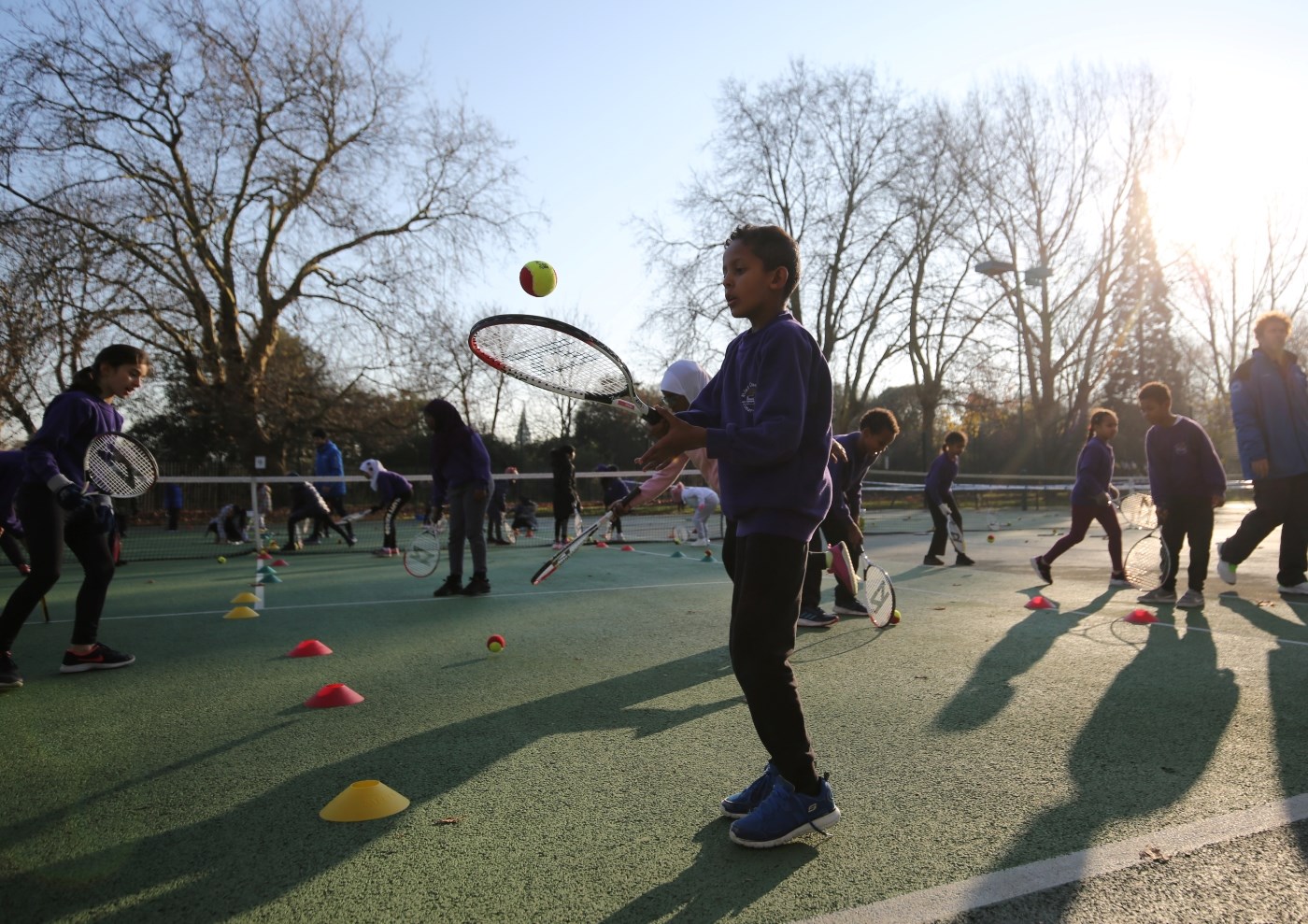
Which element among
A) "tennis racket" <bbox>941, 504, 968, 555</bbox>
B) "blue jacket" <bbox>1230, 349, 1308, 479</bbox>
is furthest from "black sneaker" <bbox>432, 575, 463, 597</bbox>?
"blue jacket" <bbox>1230, 349, 1308, 479</bbox>

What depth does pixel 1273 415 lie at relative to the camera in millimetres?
7520

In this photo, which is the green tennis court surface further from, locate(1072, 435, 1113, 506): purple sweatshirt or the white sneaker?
locate(1072, 435, 1113, 506): purple sweatshirt

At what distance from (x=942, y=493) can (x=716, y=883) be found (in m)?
10.2

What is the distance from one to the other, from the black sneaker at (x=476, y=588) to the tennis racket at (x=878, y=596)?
4.20 meters

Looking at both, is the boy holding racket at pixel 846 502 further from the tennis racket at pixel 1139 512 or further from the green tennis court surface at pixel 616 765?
the tennis racket at pixel 1139 512

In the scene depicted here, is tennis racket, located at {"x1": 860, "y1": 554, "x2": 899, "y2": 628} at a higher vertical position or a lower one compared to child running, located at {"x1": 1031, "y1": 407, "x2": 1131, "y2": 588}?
lower

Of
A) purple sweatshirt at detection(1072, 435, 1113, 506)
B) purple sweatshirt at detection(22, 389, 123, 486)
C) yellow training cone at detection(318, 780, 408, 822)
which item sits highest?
purple sweatshirt at detection(22, 389, 123, 486)

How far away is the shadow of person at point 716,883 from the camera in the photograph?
7.94 ft

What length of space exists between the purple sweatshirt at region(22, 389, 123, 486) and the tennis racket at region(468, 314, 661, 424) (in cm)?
299

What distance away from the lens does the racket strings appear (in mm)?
3654

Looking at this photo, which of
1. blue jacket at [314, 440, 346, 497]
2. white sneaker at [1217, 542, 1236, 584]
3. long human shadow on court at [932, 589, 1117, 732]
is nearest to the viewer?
long human shadow on court at [932, 589, 1117, 732]

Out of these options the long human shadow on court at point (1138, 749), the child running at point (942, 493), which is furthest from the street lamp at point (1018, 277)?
the long human shadow on court at point (1138, 749)

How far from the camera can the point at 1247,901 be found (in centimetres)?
237

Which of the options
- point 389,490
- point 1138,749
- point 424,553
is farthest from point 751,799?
point 389,490
